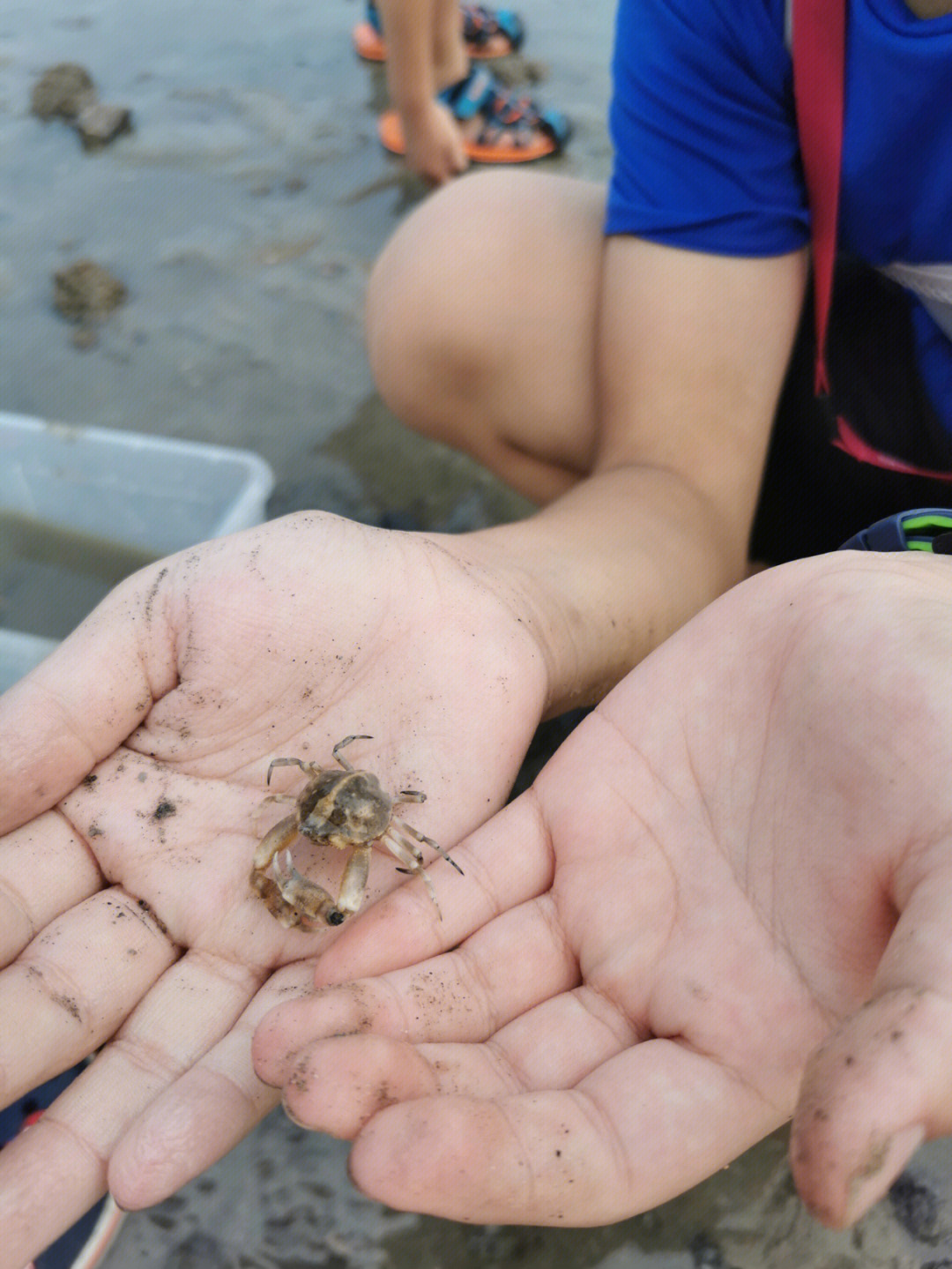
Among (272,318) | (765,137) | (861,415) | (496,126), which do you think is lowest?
(272,318)

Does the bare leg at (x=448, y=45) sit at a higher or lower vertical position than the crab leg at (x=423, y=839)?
higher

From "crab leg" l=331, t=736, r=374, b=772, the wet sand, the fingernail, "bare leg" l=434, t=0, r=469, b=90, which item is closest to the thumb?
the fingernail

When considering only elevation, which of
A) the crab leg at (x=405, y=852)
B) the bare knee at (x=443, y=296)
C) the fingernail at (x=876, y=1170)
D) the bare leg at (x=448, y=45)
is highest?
the bare leg at (x=448, y=45)

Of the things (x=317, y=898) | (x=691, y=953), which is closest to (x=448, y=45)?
(x=317, y=898)

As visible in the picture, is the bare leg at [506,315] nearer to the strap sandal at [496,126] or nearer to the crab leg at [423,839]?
the crab leg at [423,839]

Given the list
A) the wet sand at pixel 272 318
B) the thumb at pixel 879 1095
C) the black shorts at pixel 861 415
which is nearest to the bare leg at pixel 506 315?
the wet sand at pixel 272 318

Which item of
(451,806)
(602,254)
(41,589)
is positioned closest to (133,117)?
(41,589)

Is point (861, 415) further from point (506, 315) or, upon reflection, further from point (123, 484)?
point (123, 484)
